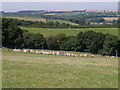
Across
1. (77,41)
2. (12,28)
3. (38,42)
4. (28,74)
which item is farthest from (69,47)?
(28,74)

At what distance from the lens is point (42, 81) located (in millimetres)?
14156

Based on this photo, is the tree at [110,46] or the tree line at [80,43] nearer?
the tree at [110,46]

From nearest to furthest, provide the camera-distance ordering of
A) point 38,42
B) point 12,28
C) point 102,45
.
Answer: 1. point 12,28
2. point 102,45
3. point 38,42

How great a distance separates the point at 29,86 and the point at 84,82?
2705 millimetres

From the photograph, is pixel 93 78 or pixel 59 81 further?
pixel 93 78

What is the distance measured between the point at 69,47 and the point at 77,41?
3762 mm

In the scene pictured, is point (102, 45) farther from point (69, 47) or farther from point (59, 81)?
point (59, 81)

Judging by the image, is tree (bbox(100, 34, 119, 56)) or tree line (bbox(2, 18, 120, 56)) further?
tree line (bbox(2, 18, 120, 56))

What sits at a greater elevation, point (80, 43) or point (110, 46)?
point (80, 43)

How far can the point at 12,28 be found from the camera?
245 feet

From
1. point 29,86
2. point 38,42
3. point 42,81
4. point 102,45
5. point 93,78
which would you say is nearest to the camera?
point 29,86

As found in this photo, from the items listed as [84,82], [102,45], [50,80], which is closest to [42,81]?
[50,80]

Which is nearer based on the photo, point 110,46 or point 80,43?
point 110,46

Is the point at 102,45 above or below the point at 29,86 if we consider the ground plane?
below
